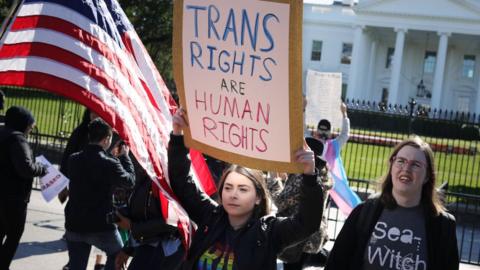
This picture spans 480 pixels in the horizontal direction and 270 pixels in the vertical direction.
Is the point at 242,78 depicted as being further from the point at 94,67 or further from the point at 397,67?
the point at 397,67

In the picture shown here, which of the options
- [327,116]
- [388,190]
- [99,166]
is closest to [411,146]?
[388,190]

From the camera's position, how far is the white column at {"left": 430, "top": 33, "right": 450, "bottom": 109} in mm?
59062

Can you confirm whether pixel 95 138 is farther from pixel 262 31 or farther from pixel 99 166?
pixel 262 31

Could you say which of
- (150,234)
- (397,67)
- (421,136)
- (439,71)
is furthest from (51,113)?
(439,71)

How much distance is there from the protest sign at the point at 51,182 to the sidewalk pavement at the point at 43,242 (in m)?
0.98

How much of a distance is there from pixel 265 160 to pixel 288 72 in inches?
17.4

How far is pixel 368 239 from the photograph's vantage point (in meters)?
3.62

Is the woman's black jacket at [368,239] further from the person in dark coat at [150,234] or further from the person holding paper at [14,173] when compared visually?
the person holding paper at [14,173]

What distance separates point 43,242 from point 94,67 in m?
4.65

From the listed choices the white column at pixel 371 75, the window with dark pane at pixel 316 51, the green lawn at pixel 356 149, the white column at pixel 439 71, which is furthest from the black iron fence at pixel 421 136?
the window with dark pane at pixel 316 51

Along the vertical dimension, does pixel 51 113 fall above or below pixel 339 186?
below

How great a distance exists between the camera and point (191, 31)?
3508 mm

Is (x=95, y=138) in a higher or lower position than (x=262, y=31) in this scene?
lower

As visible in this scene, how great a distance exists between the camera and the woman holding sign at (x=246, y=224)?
324 cm
